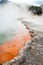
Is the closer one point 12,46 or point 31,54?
point 31,54

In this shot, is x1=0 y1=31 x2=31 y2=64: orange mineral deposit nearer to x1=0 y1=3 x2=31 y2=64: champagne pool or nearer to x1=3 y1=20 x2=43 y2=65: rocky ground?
x1=0 y1=3 x2=31 y2=64: champagne pool

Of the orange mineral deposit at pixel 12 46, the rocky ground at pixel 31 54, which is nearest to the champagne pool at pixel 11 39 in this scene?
the orange mineral deposit at pixel 12 46

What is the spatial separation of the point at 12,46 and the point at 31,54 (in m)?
0.87

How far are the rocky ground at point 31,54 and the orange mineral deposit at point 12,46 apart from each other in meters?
0.21

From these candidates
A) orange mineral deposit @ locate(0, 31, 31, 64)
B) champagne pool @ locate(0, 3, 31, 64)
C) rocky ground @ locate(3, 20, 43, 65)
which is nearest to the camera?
rocky ground @ locate(3, 20, 43, 65)

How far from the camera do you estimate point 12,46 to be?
231 inches

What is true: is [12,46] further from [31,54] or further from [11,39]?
[31,54]

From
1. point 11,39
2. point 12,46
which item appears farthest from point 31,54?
point 11,39

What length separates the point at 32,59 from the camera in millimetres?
5047

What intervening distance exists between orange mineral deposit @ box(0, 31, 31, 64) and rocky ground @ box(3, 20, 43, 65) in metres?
0.21

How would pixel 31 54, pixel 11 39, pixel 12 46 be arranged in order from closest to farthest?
pixel 31 54
pixel 12 46
pixel 11 39

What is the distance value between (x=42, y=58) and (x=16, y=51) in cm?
89

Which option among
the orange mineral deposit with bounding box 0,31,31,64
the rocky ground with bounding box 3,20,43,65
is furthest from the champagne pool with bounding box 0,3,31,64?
the rocky ground with bounding box 3,20,43,65

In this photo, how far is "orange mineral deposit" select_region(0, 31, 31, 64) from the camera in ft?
17.0
